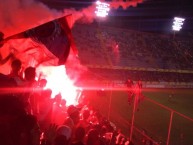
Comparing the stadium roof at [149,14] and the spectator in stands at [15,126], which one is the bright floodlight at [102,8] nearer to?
the stadium roof at [149,14]

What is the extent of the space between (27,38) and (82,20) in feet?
88.8

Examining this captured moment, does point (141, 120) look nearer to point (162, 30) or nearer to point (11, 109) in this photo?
point (11, 109)

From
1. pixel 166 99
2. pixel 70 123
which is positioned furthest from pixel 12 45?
pixel 166 99

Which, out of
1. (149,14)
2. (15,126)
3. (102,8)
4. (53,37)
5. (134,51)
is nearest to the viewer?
(15,126)

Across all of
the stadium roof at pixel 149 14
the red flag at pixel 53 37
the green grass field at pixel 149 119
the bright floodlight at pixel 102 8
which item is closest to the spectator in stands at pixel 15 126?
the red flag at pixel 53 37

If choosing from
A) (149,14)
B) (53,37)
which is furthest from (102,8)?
(53,37)

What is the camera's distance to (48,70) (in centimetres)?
815

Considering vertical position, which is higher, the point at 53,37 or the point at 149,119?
the point at 53,37

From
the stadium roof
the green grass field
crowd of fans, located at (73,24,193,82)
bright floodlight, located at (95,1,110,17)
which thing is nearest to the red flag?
the green grass field

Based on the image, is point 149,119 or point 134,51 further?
point 134,51

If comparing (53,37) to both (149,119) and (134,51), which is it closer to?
(149,119)

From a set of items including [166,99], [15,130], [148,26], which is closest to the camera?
[15,130]

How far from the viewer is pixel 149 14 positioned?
135 feet

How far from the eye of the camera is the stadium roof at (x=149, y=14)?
119 feet
